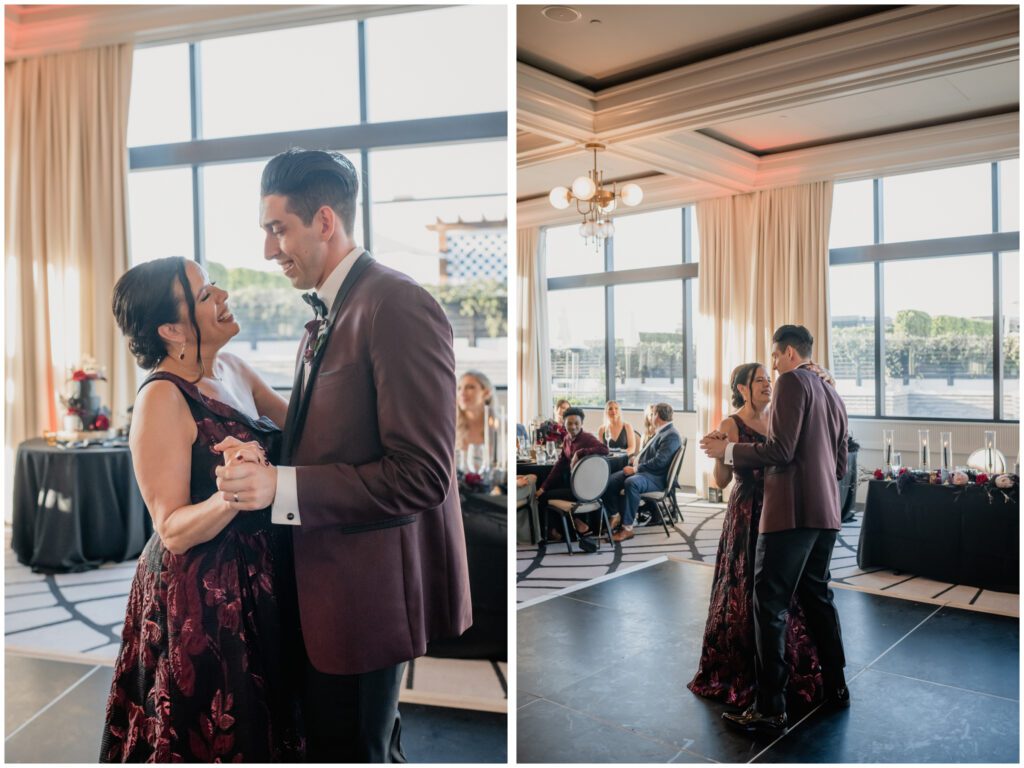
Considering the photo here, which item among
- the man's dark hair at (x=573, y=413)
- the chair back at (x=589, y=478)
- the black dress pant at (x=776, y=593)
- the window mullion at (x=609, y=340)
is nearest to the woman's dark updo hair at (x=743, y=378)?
the black dress pant at (x=776, y=593)

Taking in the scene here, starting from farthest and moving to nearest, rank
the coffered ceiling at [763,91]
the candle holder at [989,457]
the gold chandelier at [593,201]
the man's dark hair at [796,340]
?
1. the candle holder at [989,457]
2. the gold chandelier at [593,201]
3. the coffered ceiling at [763,91]
4. the man's dark hair at [796,340]

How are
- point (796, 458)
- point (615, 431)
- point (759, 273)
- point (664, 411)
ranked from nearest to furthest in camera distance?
point (796, 458), point (615, 431), point (664, 411), point (759, 273)

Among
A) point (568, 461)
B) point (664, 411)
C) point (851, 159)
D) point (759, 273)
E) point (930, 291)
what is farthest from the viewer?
point (851, 159)

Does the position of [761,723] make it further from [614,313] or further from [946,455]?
[946,455]

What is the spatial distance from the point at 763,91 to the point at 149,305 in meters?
4.40

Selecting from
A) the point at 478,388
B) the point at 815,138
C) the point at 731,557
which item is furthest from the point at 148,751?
the point at 815,138

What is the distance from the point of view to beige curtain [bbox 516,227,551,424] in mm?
3062

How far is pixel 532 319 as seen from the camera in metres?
3.38

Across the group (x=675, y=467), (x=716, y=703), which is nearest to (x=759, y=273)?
(x=675, y=467)

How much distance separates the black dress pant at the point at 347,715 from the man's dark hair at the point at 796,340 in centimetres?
207

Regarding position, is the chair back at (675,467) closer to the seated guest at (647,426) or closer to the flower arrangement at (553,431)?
the seated guest at (647,426)

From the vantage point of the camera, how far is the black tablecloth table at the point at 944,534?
4898 millimetres

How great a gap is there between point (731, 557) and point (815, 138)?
5008 mm

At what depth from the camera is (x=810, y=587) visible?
3.23m
